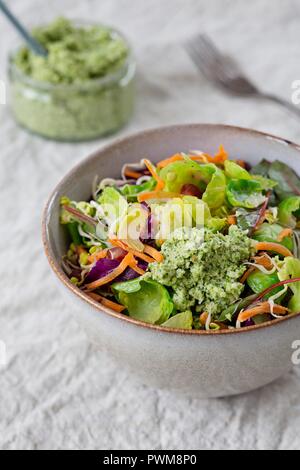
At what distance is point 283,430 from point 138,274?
55cm

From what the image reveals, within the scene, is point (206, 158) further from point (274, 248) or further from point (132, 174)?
point (274, 248)

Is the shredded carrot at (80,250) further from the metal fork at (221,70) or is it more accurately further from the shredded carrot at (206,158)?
the metal fork at (221,70)

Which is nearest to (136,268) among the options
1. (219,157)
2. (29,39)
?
(219,157)

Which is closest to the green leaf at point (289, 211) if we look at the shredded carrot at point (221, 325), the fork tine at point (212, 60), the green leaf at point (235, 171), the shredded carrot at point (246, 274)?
the green leaf at point (235, 171)

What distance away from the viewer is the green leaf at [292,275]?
1554 millimetres

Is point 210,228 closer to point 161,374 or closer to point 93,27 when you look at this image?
point 161,374

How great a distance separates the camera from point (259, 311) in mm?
1508

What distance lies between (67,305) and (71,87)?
1.14 m

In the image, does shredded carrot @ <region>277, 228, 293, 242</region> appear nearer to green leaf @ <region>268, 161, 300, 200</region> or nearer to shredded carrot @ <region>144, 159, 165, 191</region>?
green leaf @ <region>268, 161, 300, 200</region>

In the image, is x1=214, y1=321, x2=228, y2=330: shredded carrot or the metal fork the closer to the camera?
x1=214, y1=321, x2=228, y2=330: shredded carrot

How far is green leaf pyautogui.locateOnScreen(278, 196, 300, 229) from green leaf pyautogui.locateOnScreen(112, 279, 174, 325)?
42cm

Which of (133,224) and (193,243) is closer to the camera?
(193,243)

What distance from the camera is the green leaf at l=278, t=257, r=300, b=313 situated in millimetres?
1554

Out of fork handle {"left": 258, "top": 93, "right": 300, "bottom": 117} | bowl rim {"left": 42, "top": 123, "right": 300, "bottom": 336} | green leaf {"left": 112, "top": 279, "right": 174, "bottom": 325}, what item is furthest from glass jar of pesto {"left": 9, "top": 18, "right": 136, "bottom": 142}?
green leaf {"left": 112, "top": 279, "right": 174, "bottom": 325}
